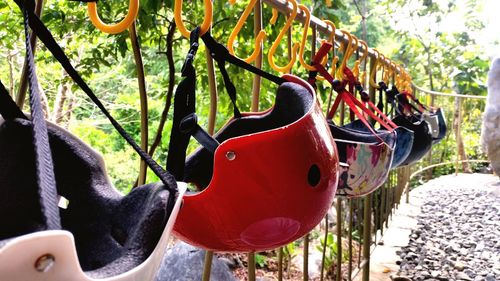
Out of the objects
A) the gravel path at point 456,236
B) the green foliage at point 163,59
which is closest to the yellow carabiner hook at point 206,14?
the green foliage at point 163,59

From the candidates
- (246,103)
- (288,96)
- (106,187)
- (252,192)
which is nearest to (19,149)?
(106,187)

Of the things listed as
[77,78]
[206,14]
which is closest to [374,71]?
[206,14]

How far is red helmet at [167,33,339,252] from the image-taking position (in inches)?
17.6

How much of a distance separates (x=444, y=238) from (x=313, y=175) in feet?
10.3

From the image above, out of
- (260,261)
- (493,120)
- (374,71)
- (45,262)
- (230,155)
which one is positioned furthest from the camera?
(493,120)

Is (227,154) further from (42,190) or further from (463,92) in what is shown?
(463,92)

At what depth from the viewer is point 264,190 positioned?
0.46 m

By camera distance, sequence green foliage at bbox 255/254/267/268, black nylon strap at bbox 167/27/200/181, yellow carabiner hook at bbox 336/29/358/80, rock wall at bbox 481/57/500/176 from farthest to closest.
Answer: rock wall at bbox 481/57/500/176
green foliage at bbox 255/254/267/268
yellow carabiner hook at bbox 336/29/358/80
black nylon strap at bbox 167/27/200/181

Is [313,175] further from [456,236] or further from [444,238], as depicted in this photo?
[456,236]

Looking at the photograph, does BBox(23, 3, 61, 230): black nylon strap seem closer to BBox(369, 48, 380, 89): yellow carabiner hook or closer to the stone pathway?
BBox(369, 48, 380, 89): yellow carabiner hook

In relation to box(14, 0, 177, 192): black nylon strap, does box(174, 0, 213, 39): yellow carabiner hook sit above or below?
above

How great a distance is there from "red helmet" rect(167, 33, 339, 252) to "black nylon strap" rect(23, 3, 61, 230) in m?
0.20

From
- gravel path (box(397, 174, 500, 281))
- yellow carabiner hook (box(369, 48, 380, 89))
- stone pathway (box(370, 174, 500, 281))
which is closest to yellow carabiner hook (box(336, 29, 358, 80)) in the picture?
yellow carabiner hook (box(369, 48, 380, 89))

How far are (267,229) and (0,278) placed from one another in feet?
1.00
